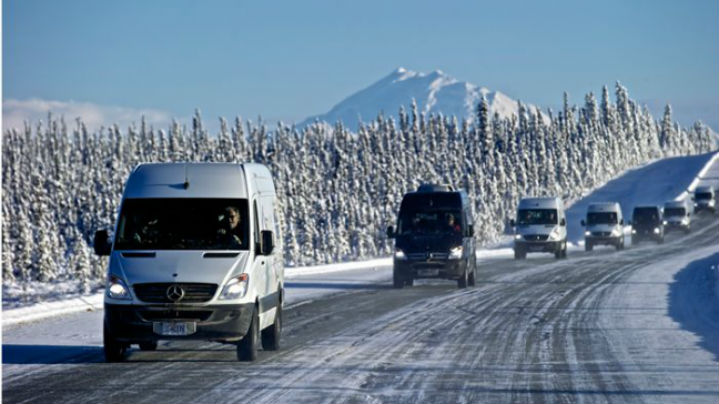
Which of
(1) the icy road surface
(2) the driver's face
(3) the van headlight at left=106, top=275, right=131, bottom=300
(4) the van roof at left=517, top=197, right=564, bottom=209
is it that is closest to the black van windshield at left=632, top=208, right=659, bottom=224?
(4) the van roof at left=517, top=197, right=564, bottom=209

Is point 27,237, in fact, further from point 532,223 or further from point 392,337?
point 392,337

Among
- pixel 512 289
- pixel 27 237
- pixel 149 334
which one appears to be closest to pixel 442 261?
pixel 512 289

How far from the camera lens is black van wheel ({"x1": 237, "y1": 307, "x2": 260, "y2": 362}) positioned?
14.2 m

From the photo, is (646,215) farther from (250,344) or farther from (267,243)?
(250,344)

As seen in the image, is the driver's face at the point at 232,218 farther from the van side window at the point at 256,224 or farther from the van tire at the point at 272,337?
the van tire at the point at 272,337

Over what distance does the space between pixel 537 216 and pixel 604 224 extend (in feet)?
37.0

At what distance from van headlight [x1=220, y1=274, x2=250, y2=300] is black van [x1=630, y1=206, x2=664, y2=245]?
53107 millimetres

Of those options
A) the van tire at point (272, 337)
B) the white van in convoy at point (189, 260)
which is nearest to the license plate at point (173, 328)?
the white van in convoy at point (189, 260)

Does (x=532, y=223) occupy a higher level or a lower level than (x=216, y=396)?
higher

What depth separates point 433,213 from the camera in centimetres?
2923

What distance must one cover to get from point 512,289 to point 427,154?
170116mm

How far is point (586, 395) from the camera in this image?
11211 millimetres

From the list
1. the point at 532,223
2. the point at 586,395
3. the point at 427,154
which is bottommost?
the point at 586,395

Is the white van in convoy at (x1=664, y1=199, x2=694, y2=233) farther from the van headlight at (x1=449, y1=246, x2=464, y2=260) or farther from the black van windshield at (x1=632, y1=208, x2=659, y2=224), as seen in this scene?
the van headlight at (x1=449, y1=246, x2=464, y2=260)
